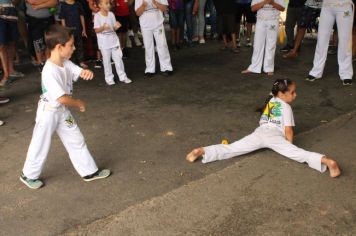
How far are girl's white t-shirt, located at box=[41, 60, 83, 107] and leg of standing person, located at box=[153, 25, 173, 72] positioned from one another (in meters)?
3.83

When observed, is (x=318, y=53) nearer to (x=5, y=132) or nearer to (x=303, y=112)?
(x=303, y=112)

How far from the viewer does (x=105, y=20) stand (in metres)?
6.91

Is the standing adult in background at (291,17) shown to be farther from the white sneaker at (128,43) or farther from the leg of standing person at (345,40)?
the white sneaker at (128,43)

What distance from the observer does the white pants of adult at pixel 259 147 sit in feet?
13.5

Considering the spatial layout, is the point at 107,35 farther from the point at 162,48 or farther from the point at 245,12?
the point at 245,12

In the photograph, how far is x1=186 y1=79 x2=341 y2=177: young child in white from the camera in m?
4.18

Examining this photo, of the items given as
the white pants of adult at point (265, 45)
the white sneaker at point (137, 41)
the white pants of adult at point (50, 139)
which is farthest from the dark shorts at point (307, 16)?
the white pants of adult at point (50, 139)

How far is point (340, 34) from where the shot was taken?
255 inches

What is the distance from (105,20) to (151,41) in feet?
3.16

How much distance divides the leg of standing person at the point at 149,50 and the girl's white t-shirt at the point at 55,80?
3.79m

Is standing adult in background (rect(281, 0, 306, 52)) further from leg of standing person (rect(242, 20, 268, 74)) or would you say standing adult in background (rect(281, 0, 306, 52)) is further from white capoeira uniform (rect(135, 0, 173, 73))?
white capoeira uniform (rect(135, 0, 173, 73))

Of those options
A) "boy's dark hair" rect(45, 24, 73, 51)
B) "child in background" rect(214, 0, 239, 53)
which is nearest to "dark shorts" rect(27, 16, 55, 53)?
"child in background" rect(214, 0, 239, 53)

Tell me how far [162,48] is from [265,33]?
185 centimetres

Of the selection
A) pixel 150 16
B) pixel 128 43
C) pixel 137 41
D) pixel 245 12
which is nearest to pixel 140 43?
pixel 137 41
